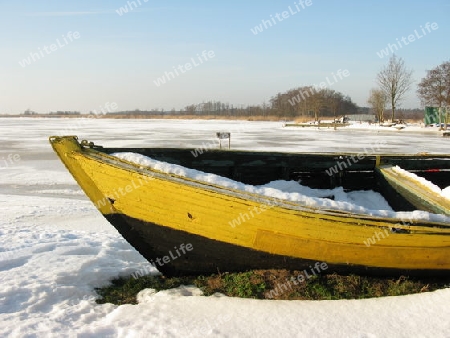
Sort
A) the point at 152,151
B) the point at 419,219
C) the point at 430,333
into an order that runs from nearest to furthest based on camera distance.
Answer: the point at 430,333 < the point at 419,219 < the point at 152,151

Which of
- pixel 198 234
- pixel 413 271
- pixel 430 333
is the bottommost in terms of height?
pixel 430 333

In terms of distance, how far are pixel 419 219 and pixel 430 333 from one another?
837mm

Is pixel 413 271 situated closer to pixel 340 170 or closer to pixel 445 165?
pixel 340 170

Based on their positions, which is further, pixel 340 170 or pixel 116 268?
pixel 340 170

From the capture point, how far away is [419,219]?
3.21 metres

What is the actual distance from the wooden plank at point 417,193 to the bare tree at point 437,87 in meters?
38.5

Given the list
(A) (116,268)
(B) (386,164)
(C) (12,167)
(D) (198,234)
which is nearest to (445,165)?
(B) (386,164)

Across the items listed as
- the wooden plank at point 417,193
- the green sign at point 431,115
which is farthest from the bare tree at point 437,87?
the wooden plank at point 417,193

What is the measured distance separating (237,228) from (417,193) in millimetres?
2055

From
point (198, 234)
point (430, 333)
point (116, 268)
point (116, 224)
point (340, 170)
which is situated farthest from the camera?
point (340, 170)

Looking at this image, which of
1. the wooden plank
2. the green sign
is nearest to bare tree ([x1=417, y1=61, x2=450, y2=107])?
the green sign

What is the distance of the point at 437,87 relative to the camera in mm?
39375

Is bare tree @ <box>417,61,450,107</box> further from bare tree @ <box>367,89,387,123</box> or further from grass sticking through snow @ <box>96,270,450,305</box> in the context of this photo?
grass sticking through snow @ <box>96,270,450,305</box>

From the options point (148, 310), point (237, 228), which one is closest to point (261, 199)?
point (237, 228)
